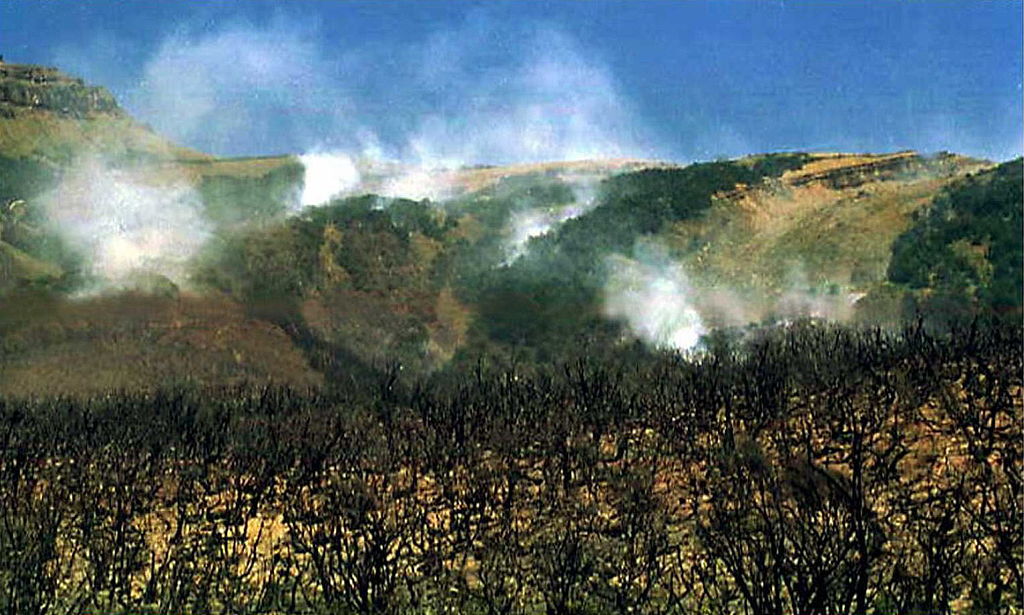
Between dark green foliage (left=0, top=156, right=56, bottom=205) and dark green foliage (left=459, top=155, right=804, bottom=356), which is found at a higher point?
dark green foliage (left=0, top=156, right=56, bottom=205)

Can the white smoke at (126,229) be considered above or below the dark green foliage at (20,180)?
below

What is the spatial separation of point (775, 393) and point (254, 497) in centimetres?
2321

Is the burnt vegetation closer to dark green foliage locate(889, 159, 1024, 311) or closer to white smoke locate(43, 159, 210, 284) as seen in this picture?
dark green foliage locate(889, 159, 1024, 311)

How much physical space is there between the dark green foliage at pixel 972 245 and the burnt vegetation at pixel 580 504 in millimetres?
71103

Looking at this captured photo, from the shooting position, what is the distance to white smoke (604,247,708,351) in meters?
144

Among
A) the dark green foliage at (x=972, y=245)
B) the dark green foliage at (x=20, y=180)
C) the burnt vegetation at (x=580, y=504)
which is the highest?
the dark green foliage at (x=20, y=180)

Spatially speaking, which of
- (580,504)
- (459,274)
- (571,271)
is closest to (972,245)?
(571,271)

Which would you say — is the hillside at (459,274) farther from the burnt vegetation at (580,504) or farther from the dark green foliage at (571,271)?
the burnt vegetation at (580,504)

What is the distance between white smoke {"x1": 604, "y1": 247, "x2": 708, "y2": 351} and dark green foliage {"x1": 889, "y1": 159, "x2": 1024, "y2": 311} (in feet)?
93.0

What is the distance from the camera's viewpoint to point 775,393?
47.5m

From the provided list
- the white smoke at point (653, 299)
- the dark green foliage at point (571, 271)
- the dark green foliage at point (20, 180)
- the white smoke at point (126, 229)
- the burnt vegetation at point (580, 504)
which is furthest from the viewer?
the dark green foliage at point (20, 180)

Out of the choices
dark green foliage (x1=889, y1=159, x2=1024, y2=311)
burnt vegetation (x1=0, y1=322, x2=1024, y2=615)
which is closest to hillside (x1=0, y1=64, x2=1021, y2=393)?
dark green foliage (x1=889, y1=159, x2=1024, y2=311)

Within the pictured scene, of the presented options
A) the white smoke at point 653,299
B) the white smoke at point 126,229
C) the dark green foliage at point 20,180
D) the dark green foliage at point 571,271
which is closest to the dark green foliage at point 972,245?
the white smoke at point 653,299

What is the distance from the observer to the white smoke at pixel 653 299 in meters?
144
